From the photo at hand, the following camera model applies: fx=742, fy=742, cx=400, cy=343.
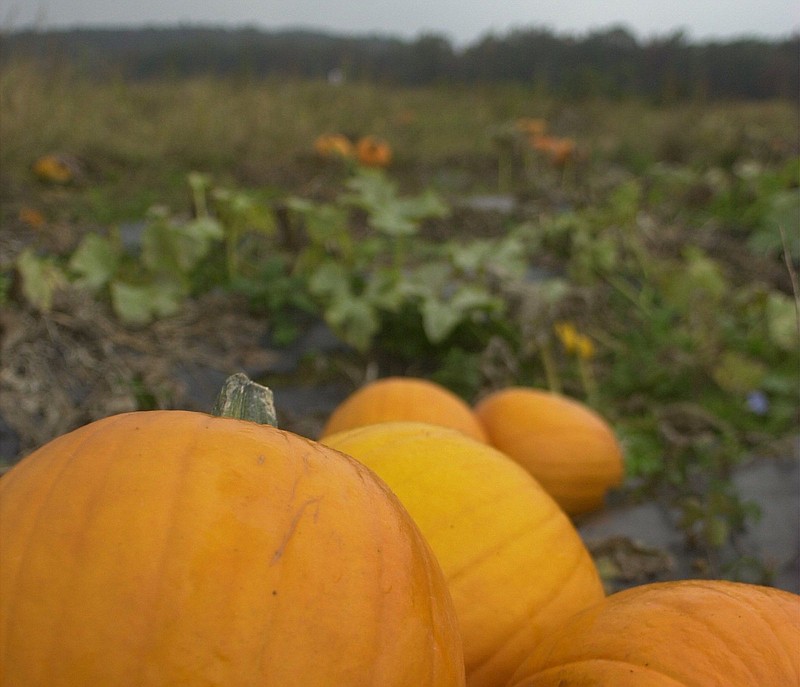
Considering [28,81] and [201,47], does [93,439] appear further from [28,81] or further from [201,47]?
[201,47]

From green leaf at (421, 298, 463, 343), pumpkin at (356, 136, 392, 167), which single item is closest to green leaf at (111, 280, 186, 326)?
green leaf at (421, 298, 463, 343)

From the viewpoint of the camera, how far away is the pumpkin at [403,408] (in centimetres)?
202

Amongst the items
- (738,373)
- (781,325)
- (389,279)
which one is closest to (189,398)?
(389,279)

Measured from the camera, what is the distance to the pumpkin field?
2.49ft

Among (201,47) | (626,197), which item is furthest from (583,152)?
(201,47)

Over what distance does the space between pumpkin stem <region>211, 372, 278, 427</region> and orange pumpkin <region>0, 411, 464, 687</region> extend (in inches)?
4.1

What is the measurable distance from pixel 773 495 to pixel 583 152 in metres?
6.49

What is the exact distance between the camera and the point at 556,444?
2.26 metres

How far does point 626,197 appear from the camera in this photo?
4.70 meters

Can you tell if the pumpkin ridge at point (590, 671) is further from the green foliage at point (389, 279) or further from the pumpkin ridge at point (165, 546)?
the green foliage at point (389, 279)

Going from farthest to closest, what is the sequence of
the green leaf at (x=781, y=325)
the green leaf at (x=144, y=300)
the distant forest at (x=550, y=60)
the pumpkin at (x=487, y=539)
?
the distant forest at (x=550, y=60) < the green leaf at (x=781, y=325) < the green leaf at (x=144, y=300) < the pumpkin at (x=487, y=539)

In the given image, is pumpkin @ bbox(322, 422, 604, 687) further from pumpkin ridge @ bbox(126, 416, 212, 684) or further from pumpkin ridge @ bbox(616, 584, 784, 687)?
pumpkin ridge @ bbox(126, 416, 212, 684)

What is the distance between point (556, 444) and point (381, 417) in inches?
23.2

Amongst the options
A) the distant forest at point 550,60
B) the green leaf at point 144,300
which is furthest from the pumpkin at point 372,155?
the distant forest at point 550,60
